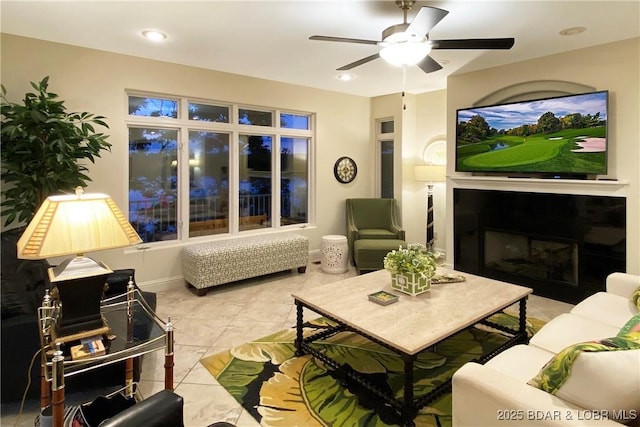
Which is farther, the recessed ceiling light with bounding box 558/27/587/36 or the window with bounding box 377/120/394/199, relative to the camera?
A: the window with bounding box 377/120/394/199

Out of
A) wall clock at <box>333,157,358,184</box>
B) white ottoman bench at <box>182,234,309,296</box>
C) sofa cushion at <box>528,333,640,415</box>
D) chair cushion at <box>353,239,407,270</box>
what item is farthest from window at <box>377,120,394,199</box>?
sofa cushion at <box>528,333,640,415</box>

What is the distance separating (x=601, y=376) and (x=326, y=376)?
170 cm

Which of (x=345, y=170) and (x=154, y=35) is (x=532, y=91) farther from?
(x=154, y=35)

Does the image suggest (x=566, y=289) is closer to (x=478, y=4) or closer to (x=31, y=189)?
(x=478, y=4)

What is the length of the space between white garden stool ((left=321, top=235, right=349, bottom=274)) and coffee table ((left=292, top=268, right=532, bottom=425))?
1.88 m

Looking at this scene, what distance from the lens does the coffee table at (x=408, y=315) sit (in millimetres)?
2117

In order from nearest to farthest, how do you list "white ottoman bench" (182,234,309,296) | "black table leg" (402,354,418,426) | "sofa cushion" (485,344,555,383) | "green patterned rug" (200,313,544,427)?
"sofa cushion" (485,344,555,383) → "black table leg" (402,354,418,426) → "green patterned rug" (200,313,544,427) → "white ottoman bench" (182,234,309,296)

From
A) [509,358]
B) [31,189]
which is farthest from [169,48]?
[509,358]

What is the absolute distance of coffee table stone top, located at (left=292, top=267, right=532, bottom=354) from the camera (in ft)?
7.23

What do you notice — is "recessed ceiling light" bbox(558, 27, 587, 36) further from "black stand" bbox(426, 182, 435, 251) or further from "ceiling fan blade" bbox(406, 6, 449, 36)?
"black stand" bbox(426, 182, 435, 251)

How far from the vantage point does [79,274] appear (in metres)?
1.73

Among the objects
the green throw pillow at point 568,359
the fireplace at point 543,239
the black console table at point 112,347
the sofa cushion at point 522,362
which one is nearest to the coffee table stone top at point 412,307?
the sofa cushion at point 522,362

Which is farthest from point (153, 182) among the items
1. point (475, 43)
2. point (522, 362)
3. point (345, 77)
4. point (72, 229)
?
point (522, 362)

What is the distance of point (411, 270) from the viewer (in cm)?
277
